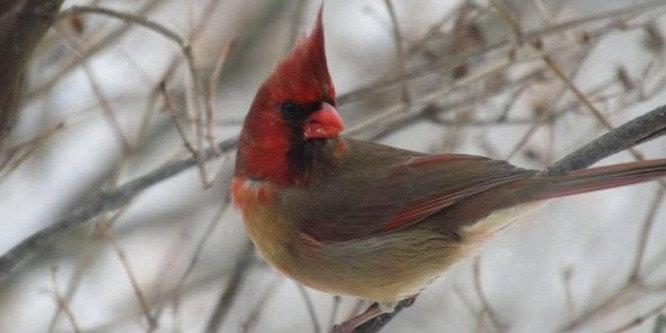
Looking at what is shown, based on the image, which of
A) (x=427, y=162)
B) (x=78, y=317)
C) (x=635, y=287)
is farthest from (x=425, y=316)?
(x=427, y=162)

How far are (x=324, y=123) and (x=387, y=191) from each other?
414 mm

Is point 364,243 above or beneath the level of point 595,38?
beneath

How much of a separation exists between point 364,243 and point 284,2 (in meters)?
3.22

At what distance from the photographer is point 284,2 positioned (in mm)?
6133

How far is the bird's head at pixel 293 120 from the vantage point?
288cm

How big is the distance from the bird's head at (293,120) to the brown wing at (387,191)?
10 centimetres

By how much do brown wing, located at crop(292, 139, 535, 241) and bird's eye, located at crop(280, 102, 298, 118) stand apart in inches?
11.1

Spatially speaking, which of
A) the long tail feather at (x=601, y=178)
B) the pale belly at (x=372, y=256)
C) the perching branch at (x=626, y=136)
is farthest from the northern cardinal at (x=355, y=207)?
the perching branch at (x=626, y=136)

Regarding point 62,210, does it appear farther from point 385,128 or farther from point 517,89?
point 517,89

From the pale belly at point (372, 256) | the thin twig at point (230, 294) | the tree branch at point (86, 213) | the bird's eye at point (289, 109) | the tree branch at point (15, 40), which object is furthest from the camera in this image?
the thin twig at point (230, 294)

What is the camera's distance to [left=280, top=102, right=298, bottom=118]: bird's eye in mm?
2975

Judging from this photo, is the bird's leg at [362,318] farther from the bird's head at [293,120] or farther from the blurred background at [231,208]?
the blurred background at [231,208]

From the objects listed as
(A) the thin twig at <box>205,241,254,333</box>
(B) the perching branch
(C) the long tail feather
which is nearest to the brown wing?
(C) the long tail feather

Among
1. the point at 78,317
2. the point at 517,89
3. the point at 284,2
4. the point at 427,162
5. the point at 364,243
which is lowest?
the point at 364,243
